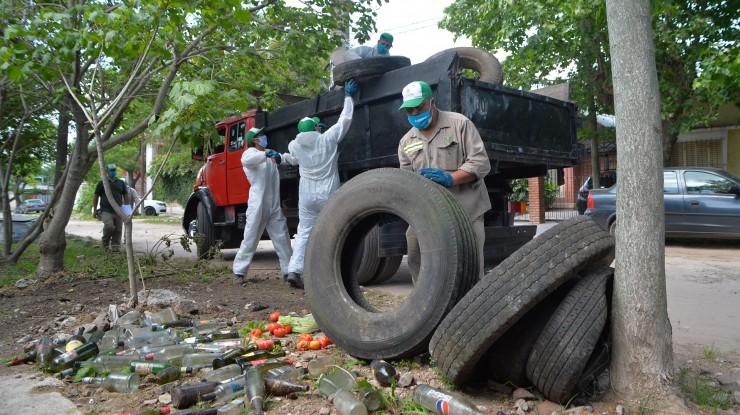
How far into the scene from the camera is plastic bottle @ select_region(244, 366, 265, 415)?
110 inches

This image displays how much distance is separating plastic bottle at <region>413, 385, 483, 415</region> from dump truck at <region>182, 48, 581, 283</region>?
6.75ft

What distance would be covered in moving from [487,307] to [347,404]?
2.72ft

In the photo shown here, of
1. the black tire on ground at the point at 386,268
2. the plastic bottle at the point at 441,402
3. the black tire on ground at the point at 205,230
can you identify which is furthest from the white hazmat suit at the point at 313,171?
the plastic bottle at the point at 441,402

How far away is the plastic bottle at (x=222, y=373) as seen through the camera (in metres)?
3.28

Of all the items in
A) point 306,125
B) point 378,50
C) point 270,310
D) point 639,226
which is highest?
point 378,50

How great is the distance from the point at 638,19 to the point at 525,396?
1.93 meters

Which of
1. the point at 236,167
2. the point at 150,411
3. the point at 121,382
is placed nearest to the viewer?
the point at 150,411

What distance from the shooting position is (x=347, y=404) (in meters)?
2.71

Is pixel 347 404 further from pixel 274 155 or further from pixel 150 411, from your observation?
pixel 274 155

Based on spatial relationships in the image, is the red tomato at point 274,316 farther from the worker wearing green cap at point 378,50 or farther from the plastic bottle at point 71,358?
the worker wearing green cap at point 378,50

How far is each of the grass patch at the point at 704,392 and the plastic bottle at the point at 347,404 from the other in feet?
5.26

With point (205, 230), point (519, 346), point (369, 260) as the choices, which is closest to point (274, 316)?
point (369, 260)

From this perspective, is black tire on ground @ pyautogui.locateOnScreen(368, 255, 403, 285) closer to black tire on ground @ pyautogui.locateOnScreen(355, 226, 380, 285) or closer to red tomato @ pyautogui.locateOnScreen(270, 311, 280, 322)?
black tire on ground @ pyautogui.locateOnScreen(355, 226, 380, 285)

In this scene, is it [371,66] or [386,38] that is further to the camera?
[386,38]
